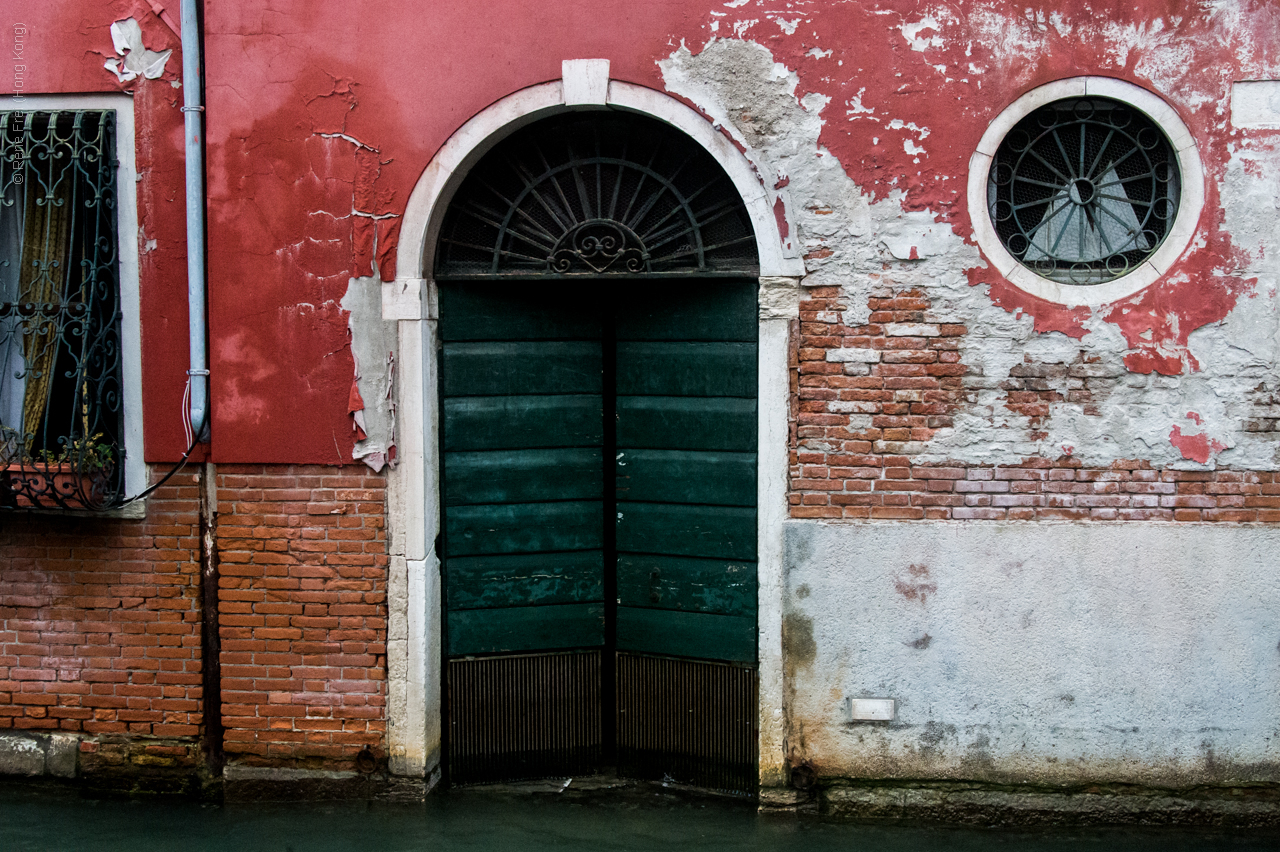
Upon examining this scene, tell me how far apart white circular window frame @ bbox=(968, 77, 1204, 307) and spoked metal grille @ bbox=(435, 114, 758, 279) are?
3.37 feet

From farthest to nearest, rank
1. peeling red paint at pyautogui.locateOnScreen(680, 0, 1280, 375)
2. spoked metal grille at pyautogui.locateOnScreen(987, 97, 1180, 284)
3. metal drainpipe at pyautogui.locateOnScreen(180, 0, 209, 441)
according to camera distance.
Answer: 1. metal drainpipe at pyautogui.locateOnScreen(180, 0, 209, 441)
2. spoked metal grille at pyautogui.locateOnScreen(987, 97, 1180, 284)
3. peeling red paint at pyautogui.locateOnScreen(680, 0, 1280, 375)

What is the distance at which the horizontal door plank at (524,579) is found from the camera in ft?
17.2

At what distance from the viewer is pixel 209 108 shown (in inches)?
197

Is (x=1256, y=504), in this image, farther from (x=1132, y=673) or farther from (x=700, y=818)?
(x=700, y=818)

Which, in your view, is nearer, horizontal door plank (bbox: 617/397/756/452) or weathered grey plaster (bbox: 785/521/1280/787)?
weathered grey plaster (bbox: 785/521/1280/787)

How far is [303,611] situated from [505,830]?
136 cm

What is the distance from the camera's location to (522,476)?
17.3 ft

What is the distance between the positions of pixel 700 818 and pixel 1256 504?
282cm

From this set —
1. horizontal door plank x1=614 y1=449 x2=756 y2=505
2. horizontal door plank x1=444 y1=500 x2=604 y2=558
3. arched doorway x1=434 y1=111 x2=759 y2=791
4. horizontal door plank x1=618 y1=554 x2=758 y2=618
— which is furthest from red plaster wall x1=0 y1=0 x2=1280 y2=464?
horizontal door plank x1=618 y1=554 x2=758 y2=618

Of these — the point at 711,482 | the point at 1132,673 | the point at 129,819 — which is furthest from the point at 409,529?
the point at 1132,673

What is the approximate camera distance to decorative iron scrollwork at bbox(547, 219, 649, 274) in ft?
16.5

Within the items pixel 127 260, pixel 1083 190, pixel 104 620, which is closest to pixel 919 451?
pixel 1083 190

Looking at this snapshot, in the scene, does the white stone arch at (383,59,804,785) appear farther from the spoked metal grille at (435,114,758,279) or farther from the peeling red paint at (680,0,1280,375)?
the peeling red paint at (680,0,1280,375)

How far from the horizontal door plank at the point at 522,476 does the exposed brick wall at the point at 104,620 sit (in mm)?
1234
